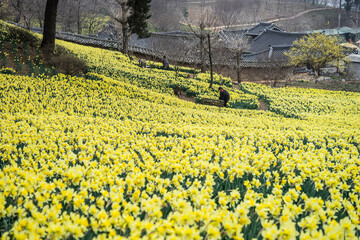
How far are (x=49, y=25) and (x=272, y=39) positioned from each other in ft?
118

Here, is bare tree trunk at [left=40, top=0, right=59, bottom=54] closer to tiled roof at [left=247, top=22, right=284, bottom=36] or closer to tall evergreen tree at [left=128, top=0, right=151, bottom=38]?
tall evergreen tree at [left=128, top=0, right=151, bottom=38]

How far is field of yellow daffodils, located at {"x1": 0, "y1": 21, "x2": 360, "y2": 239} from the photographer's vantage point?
6.01ft

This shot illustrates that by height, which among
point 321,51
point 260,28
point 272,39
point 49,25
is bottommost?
point 49,25

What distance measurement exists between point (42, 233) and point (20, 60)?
13707 millimetres

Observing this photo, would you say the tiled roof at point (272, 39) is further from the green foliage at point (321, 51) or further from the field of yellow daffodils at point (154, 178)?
the field of yellow daffodils at point (154, 178)

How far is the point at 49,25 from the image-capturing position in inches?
543

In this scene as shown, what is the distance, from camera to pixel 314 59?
100 feet

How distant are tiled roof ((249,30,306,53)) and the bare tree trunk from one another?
3293 centimetres

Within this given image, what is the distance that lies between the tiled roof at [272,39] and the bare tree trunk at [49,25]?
108ft

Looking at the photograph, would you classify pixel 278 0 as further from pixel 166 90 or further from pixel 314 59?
pixel 166 90

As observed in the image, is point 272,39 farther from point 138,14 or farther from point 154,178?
point 154,178

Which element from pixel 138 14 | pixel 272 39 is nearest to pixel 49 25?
pixel 138 14

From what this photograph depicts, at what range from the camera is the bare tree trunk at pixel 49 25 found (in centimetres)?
1353

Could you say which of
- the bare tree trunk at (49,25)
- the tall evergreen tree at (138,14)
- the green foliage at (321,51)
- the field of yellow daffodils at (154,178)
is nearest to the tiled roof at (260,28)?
the green foliage at (321,51)
